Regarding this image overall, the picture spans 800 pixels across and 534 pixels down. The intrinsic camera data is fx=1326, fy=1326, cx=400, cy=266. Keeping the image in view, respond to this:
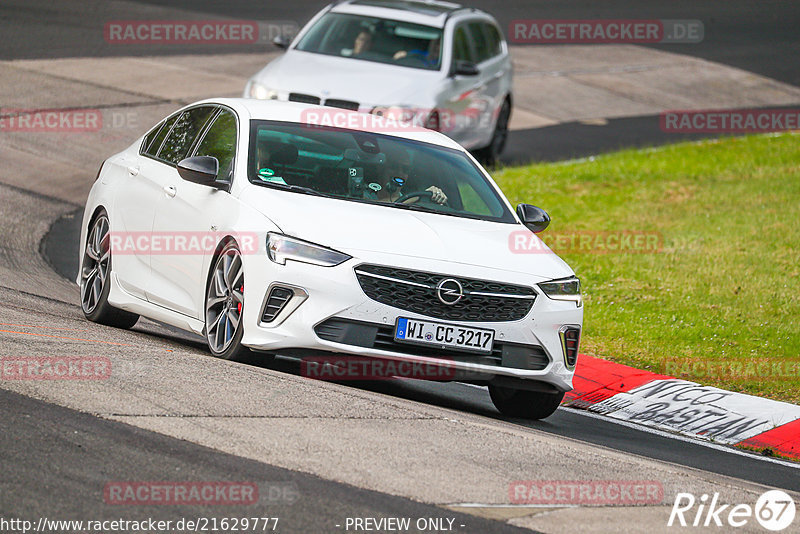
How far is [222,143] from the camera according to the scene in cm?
900

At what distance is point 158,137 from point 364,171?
1921mm

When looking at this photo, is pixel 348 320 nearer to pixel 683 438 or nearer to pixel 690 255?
pixel 683 438

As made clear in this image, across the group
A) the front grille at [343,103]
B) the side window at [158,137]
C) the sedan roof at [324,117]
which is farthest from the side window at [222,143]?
the front grille at [343,103]

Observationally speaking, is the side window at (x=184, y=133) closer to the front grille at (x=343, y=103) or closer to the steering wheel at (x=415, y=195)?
the steering wheel at (x=415, y=195)

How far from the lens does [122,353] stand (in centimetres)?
768

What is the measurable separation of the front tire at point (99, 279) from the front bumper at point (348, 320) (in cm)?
218

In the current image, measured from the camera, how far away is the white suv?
1565cm

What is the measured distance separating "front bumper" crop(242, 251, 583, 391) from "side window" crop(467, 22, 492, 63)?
1116 centimetres

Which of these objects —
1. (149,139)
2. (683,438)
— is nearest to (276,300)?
(149,139)

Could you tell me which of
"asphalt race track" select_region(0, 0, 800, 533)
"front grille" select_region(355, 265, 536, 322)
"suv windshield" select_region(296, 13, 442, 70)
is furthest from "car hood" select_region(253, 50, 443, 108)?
"front grille" select_region(355, 265, 536, 322)

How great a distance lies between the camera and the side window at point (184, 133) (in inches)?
371

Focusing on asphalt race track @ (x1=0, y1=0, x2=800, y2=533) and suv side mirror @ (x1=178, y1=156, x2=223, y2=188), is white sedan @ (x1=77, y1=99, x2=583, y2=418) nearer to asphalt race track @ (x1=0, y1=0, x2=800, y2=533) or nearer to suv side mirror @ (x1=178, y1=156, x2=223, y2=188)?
suv side mirror @ (x1=178, y1=156, x2=223, y2=188)

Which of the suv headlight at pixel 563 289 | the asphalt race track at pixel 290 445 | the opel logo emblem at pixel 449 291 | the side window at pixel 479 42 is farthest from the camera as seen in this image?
the side window at pixel 479 42

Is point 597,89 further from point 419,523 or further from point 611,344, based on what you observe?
point 419,523
